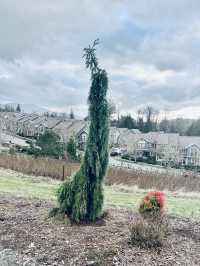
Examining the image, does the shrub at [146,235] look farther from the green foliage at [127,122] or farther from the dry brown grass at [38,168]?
the green foliage at [127,122]

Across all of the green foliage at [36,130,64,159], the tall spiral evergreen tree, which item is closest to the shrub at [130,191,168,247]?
the tall spiral evergreen tree

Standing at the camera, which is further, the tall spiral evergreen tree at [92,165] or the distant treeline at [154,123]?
the distant treeline at [154,123]

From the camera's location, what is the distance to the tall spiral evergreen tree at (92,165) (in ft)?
14.1

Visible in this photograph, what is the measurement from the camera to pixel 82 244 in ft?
11.9

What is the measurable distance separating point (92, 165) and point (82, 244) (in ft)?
3.78

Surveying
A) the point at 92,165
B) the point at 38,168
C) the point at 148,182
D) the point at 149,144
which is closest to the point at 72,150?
the point at 38,168

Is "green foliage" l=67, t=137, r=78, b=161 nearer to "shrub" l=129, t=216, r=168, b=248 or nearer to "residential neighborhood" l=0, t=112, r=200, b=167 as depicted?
"residential neighborhood" l=0, t=112, r=200, b=167

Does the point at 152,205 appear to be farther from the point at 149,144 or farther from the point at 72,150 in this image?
the point at 149,144

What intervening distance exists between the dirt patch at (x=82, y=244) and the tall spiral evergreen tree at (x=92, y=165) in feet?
0.78

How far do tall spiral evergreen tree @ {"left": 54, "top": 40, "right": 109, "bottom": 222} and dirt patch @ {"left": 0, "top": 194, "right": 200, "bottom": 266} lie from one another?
239 mm

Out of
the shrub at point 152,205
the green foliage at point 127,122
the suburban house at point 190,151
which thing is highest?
the green foliage at point 127,122

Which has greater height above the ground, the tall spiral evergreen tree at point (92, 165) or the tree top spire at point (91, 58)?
the tree top spire at point (91, 58)

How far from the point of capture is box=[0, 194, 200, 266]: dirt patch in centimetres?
335

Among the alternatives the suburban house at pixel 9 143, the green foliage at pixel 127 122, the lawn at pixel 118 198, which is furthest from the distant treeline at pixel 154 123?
the lawn at pixel 118 198
